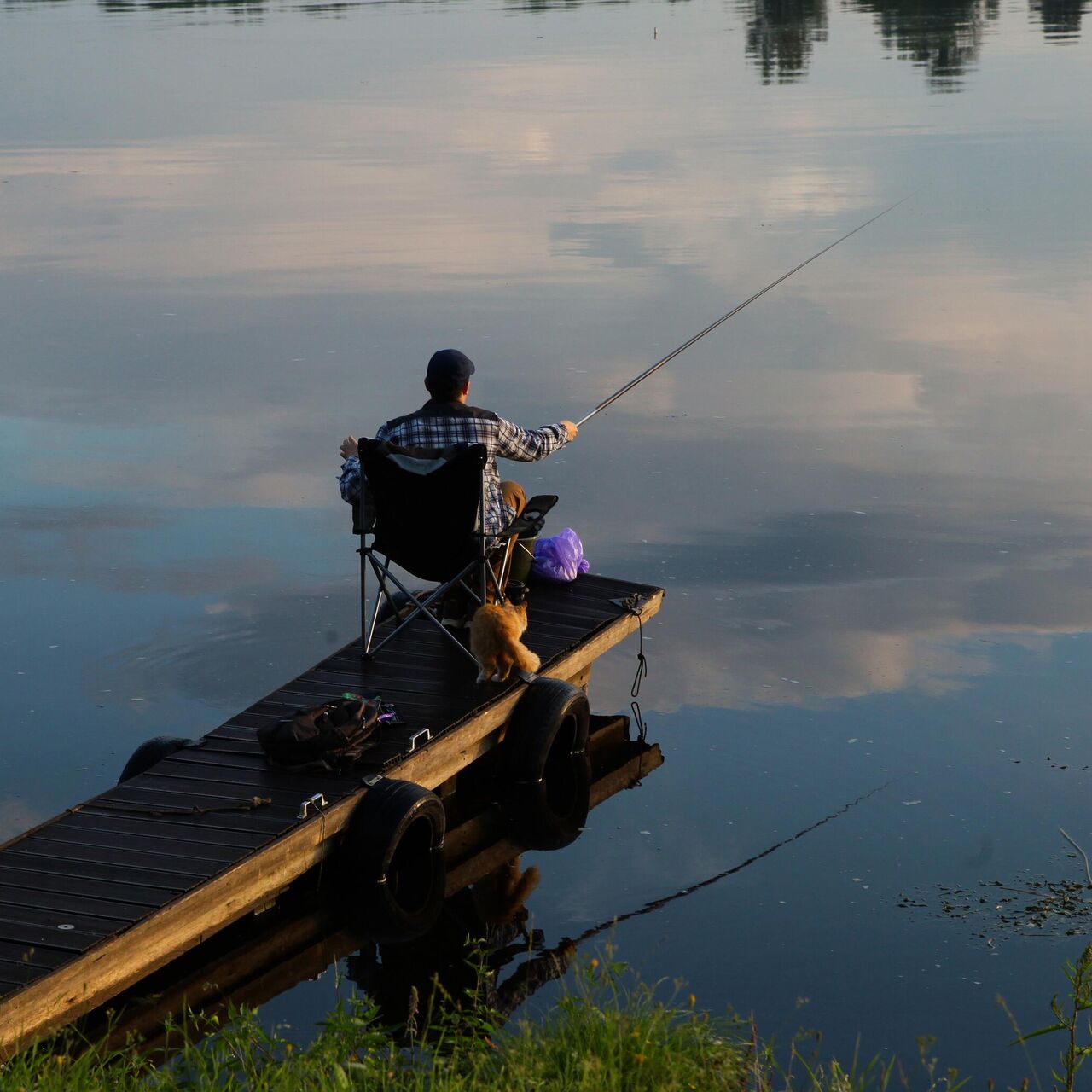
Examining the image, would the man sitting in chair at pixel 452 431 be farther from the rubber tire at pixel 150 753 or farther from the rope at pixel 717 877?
the rope at pixel 717 877

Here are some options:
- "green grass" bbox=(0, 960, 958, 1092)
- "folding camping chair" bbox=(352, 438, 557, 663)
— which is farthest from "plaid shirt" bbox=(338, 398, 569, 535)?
"green grass" bbox=(0, 960, 958, 1092)

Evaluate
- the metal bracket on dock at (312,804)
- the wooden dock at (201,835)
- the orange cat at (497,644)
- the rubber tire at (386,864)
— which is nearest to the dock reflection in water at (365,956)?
the rubber tire at (386,864)

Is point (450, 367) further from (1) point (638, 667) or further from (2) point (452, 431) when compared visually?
(1) point (638, 667)

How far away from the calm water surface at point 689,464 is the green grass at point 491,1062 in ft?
2.05

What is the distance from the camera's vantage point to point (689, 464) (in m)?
10.5

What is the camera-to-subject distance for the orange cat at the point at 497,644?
6.69m

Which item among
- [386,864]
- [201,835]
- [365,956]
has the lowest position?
[365,956]

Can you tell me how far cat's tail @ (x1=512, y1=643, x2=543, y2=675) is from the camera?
6.74m

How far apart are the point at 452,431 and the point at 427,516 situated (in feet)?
1.22

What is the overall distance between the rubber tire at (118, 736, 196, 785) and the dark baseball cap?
66.9 inches

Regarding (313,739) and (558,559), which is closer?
(313,739)

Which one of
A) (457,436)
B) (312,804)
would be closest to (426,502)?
(457,436)

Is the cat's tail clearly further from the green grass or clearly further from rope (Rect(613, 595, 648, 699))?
the green grass

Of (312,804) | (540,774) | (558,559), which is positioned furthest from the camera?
(558,559)
